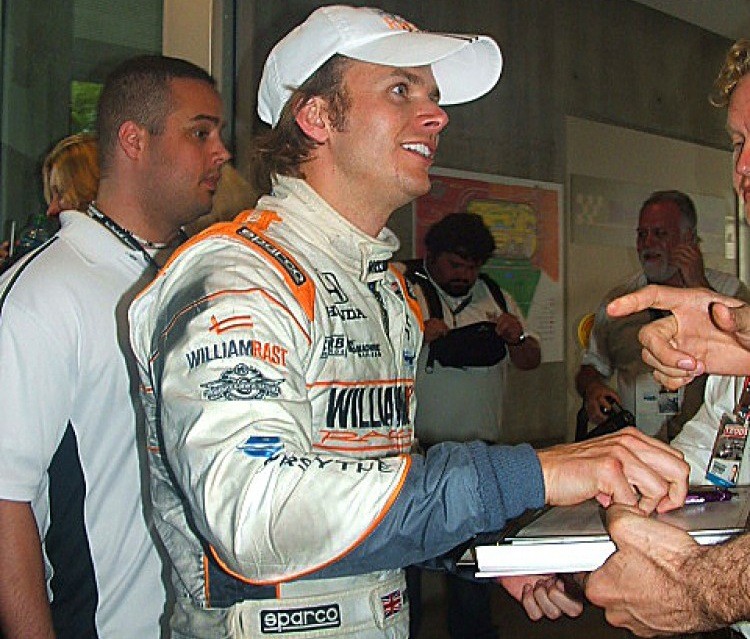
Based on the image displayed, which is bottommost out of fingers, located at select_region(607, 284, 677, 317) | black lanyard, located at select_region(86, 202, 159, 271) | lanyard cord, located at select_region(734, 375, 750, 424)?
lanyard cord, located at select_region(734, 375, 750, 424)

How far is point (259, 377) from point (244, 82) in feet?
7.53

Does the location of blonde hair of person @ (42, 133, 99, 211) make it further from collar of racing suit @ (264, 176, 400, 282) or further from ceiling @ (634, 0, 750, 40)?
ceiling @ (634, 0, 750, 40)

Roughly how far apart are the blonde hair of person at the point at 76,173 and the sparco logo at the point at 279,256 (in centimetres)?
106

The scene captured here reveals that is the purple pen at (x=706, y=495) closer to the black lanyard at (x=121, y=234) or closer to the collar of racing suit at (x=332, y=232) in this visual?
the collar of racing suit at (x=332, y=232)

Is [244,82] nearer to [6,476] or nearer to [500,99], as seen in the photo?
[500,99]

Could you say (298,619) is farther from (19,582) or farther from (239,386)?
(19,582)

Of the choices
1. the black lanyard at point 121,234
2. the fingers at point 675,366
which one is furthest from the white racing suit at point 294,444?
the black lanyard at point 121,234

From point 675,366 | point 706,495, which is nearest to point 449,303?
point 675,366

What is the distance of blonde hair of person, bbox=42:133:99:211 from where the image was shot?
196 centimetres

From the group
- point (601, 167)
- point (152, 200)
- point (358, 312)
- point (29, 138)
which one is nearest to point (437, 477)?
point (358, 312)

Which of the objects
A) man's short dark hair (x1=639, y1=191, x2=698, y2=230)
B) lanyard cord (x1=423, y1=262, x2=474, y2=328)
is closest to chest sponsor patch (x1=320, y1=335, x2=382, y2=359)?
lanyard cord (x1=423, y1=262, x2=474, y2=328)

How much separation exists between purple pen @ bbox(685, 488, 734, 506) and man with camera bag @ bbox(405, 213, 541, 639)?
69.5 inches

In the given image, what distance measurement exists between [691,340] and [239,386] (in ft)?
2.01

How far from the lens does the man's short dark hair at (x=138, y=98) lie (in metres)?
1.74
